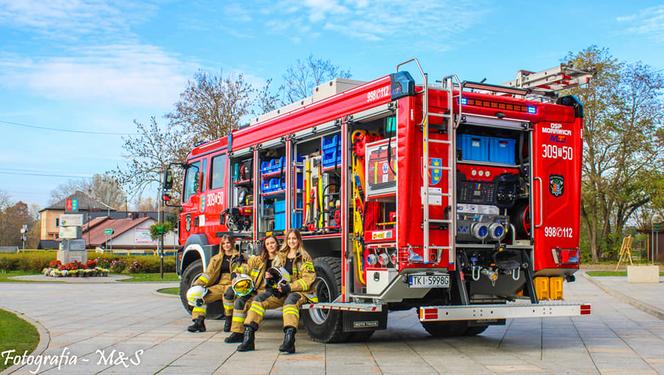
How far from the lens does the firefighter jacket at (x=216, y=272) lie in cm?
1266

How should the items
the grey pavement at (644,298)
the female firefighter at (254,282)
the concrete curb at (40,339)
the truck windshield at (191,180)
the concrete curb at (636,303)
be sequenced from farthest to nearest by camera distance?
the grey pavement at (644,298) → the concrete curb at (636,303) → the truck windshield at (191,180) → the female firefighter at (254,282) → the concrete curb at (40,339)

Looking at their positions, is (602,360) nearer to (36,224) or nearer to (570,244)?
(570,244)

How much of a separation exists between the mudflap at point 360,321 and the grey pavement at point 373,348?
271 millimetres

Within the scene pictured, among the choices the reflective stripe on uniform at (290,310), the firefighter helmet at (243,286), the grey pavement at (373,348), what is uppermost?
the firefighter helmet at (243,286)

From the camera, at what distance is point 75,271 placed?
1345 inches

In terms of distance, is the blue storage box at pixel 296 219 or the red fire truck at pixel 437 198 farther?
the blue storage box at pixel 296 219

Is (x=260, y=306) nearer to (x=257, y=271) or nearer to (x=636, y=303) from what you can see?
(x=257, y=271)

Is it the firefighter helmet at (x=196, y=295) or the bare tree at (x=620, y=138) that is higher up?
the bare tree at (x=620, y=138)

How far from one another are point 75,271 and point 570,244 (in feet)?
90.6

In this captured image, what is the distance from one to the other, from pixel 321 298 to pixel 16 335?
4590mm

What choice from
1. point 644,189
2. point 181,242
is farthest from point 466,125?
point 644,189

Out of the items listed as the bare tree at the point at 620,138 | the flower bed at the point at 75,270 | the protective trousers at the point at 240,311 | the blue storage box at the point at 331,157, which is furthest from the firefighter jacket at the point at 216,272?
the bare tree at the point at 620,138

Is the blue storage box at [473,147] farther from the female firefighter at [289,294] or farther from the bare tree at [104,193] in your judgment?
the bare tree at [104,193]

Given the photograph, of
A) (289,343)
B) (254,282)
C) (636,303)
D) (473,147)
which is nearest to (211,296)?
(254,282)
